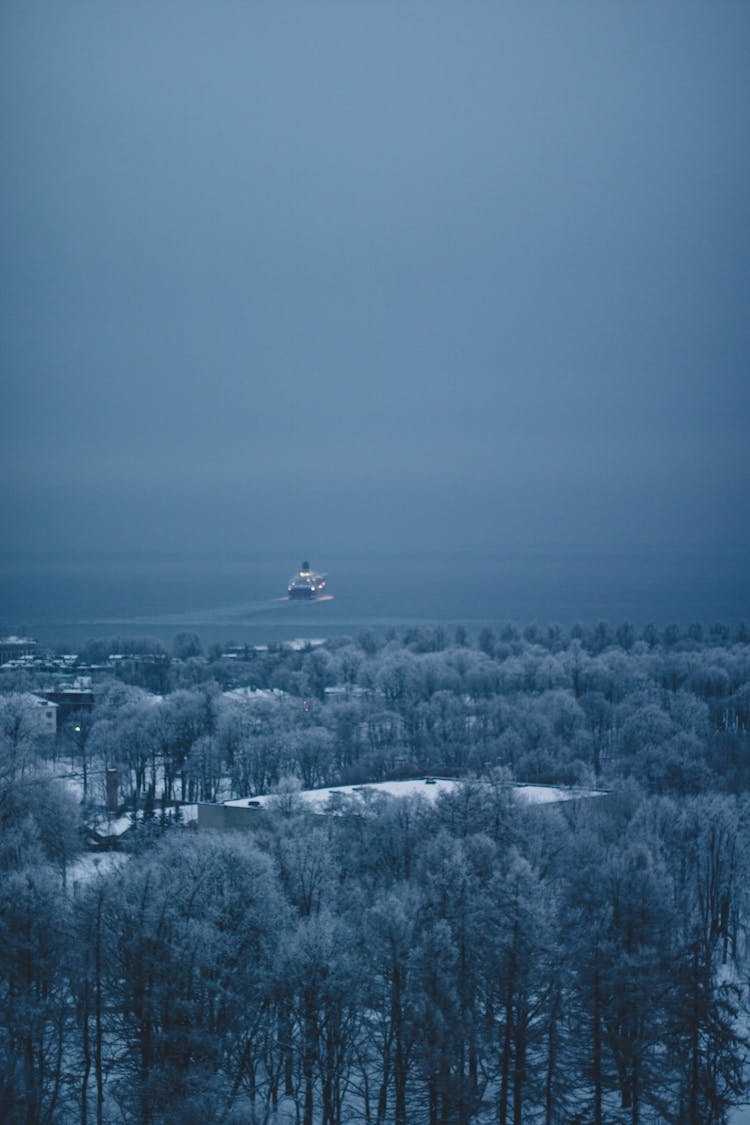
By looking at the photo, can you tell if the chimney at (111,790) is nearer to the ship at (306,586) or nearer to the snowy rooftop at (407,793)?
the snowy rooftop at (407,793)

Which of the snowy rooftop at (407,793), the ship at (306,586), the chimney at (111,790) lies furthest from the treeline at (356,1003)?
the ship at (306,586)

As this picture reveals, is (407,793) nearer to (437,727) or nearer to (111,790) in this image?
(111,790)

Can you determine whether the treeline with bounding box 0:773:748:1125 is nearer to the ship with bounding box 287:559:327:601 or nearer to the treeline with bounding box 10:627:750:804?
the treeline with bounding box 10:627:750:804

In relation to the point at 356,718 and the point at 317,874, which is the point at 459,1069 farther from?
the point at 356,718

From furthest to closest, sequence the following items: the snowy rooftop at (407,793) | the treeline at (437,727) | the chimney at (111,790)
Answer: the treeline at (437,727)
the chimney at (111,790)
the snowy rooftop at (407,793)

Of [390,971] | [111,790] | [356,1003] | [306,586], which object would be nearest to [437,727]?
[111,790]
